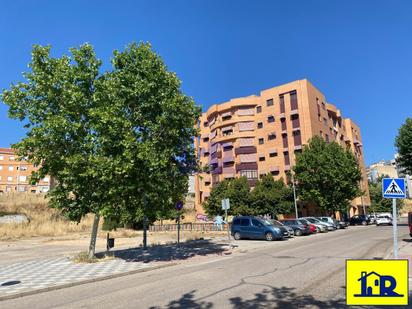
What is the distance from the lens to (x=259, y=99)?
2640 inches

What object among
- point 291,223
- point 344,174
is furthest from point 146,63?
point 344,174

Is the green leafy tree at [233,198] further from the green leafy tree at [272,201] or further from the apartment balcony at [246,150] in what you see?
the apartment balcony at [246,150]

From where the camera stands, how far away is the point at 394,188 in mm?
9875

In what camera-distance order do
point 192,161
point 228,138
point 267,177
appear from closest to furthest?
point 192,161
point 267,177
point 228,138

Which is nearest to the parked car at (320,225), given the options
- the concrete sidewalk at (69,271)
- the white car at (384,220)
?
the white car at (384,220)

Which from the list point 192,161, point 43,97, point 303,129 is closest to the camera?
point 43,97

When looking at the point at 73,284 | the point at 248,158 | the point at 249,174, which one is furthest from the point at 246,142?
the point at 73,284

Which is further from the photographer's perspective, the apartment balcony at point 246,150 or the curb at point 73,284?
the apartment balcony at point 246,150

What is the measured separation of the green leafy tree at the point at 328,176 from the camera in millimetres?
46000

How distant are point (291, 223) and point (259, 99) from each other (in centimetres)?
3883

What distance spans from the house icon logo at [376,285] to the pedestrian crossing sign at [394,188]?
6.66 m

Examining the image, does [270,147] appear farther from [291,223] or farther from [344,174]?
[291,223]
